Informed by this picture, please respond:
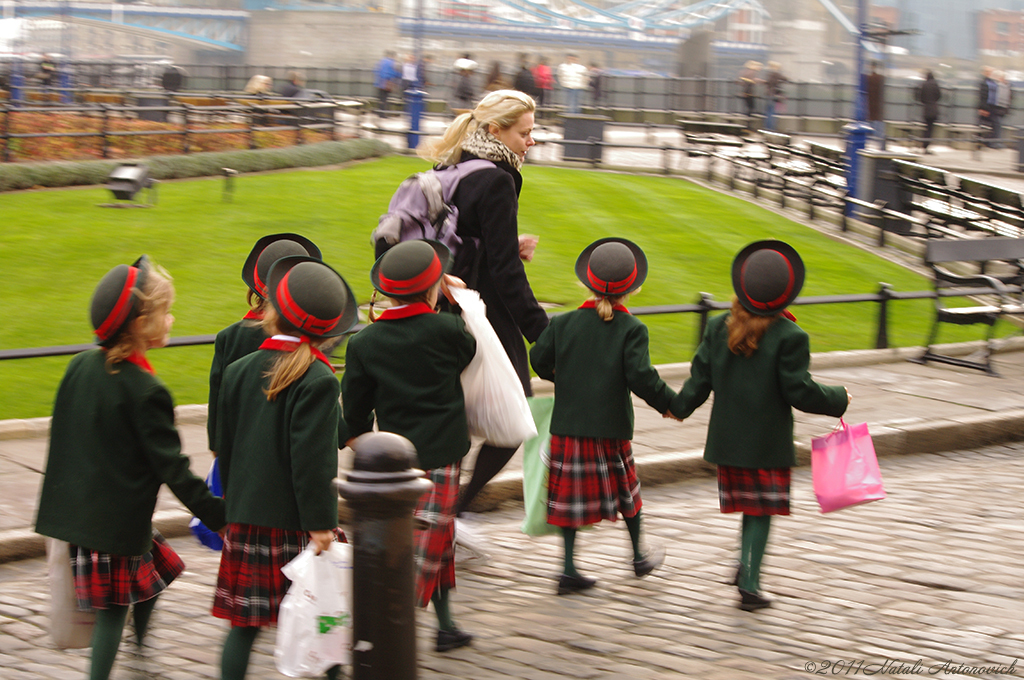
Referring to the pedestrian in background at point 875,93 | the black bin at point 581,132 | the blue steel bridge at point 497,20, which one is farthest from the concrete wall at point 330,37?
the pedestrian in background at point 875,93

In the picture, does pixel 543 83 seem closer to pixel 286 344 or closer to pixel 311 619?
pixel 286 344

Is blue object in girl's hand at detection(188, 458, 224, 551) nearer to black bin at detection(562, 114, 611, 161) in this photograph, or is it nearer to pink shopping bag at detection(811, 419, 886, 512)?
pink shopping bag at detection(811, 419, 886, 512)

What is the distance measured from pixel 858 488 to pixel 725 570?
0.81m

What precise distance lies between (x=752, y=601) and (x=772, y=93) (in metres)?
28.3

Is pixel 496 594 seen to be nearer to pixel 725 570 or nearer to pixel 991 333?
pixel 725 570

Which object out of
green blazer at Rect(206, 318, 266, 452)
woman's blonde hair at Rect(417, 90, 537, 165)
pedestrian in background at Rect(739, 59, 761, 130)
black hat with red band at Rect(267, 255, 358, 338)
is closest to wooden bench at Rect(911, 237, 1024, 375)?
woman's blonde hair at Rect(417, 90, 537, 165)

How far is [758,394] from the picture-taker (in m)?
4.55

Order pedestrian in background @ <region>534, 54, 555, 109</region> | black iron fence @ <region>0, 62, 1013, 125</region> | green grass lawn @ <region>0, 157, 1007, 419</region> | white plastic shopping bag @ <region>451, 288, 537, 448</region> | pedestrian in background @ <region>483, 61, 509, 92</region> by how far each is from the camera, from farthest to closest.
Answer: black iron fence @ <region>0, 62, 1013, 125</region>, pedestrian in background @ <region>534, 54, 555, 109</region>, pedestrian in background @ <region>483, 61, 509, 92</region>, green grass lawn @ <region>0, 157, 1007, 419</region>, white plastic shopping bag @ <region>451, 288, 537, 448</region>

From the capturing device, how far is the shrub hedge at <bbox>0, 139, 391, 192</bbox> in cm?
1545

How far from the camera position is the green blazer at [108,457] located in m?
3.43

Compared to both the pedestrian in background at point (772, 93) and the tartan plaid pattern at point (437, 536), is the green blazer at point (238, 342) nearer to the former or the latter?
the tartan plaid pattern at point (437, 536)

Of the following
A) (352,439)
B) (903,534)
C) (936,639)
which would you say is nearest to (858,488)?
(936,639)

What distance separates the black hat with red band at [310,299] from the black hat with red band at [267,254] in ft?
2.06

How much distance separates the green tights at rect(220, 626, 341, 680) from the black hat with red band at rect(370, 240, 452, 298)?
4.10 feet
